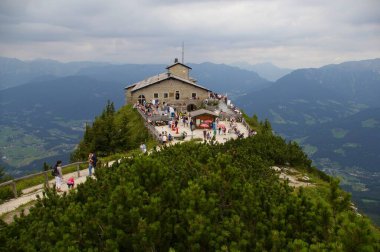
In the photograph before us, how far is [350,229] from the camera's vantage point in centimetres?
663

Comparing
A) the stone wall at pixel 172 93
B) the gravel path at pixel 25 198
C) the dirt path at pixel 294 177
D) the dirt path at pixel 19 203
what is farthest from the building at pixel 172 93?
the dirt path at pixel 19 203

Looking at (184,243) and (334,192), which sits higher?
(334,192)

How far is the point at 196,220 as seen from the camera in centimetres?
837

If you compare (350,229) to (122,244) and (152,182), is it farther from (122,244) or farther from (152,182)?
(152,182)

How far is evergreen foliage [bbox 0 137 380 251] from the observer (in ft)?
26.1

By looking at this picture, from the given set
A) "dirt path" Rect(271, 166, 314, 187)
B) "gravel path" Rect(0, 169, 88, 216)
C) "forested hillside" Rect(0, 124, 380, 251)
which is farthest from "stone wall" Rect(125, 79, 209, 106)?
"forested hillside" Rect(0, 124, 380, 251)

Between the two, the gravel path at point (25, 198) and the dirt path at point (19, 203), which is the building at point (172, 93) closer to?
the gravel path at point (25, 198)

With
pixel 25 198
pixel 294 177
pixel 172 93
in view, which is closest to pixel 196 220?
pixel 25 198

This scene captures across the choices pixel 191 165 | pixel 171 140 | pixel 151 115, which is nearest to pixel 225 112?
pixel 151 115

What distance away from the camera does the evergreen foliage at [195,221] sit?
795 centimetres

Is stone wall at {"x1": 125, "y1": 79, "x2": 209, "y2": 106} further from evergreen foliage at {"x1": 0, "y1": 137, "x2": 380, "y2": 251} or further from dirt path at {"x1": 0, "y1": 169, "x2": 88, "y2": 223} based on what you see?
evergreen foliage at {"x1": 0, "y1": 137, "x2": 380, "y2": 251}

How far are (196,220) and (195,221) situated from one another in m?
0.04

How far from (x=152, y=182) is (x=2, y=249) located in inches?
175

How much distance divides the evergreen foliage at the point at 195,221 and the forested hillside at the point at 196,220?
0.02 m
